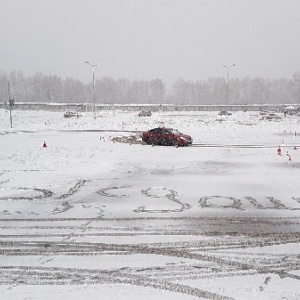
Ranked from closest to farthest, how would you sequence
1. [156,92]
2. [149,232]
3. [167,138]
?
[149,232], [167,138], [156,92]

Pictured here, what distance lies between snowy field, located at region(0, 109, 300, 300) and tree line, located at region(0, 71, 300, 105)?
127 m

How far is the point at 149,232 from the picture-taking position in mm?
9039

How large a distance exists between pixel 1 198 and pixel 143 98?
14758 cm

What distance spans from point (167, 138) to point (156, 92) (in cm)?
13497

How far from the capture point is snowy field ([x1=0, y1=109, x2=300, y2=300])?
6.38 meters

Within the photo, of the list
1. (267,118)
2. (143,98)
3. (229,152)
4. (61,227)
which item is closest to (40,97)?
(143,98)

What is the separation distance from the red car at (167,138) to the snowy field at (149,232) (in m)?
9.42

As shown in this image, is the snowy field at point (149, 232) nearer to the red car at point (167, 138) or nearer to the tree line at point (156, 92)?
the red car at point (167, 138)

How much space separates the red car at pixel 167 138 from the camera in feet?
90.6

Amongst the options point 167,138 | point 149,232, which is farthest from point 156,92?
point 149,232

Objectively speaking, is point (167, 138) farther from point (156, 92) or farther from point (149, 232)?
point (156, 92)

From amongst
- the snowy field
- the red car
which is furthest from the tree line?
the snowy field

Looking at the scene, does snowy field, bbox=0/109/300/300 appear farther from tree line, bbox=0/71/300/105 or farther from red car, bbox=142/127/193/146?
tree line, bbox=0/71/300/105

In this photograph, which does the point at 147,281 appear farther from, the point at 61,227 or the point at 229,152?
the point at 229,152
